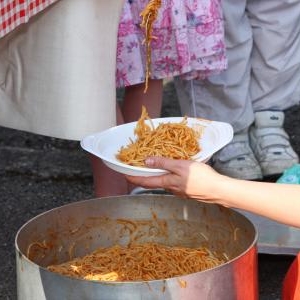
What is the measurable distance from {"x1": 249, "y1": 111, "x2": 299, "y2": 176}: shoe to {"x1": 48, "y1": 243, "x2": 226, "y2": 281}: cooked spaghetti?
1333 mm

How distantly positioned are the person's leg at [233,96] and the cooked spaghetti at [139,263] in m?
1.31

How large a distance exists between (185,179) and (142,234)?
390 millimetres

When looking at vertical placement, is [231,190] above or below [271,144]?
above

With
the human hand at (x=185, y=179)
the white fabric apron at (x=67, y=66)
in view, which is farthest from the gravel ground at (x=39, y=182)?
the human hand at (x=185, y=179)

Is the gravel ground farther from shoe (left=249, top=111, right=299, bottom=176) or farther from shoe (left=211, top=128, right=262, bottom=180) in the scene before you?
shoe (left=211, top=128, right=262, bottom=180)

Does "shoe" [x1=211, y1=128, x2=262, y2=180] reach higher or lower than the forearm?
lower

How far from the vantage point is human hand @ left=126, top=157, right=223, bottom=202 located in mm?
2209

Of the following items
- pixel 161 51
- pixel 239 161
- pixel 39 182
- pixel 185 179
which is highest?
pixel 161 51

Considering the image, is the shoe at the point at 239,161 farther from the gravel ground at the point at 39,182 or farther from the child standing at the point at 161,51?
the child standing at the point at 161,51

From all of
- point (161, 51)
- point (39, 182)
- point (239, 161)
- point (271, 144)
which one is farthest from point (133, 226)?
point (39, 182)

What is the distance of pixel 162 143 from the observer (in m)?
2.49

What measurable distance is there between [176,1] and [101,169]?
0.65 meters

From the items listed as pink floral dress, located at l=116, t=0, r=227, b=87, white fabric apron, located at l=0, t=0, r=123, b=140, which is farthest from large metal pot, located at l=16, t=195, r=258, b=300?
Answer: pink floral dress, located at l=116, t=0, r=227, b=87

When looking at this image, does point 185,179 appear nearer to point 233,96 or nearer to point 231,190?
point 231,190
